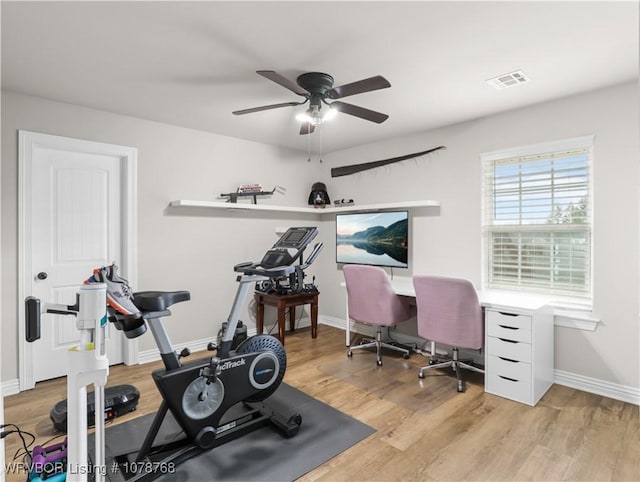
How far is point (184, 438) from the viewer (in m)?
2.14

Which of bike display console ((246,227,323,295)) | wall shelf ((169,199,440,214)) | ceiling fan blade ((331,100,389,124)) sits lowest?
bike display console ((246,227,323,295))

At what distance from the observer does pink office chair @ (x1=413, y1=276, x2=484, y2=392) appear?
2.87m

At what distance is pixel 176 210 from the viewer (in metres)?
3.80

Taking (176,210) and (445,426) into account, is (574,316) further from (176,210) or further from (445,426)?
(176,210)

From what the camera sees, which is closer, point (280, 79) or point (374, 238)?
point (280, 79)

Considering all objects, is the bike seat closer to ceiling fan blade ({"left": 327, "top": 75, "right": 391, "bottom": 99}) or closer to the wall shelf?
ceiling fan blade ({"left": 327, "top": 75, "right": 391, "bottom": 99})

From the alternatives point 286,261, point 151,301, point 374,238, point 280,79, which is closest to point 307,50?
point 280,79

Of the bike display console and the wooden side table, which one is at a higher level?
the bike display console

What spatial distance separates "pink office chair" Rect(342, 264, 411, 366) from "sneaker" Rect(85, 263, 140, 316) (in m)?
2.19

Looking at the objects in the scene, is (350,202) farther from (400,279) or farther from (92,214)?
(92,214)

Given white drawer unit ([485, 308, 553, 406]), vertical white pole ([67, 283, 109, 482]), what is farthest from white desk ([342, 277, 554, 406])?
vertical white pole ([67, 283, 109, 482])

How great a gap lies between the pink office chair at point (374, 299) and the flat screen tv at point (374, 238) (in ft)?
2.20

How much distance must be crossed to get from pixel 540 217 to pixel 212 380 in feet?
9.86

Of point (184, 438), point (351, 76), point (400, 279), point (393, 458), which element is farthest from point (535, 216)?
point (184, 438)
